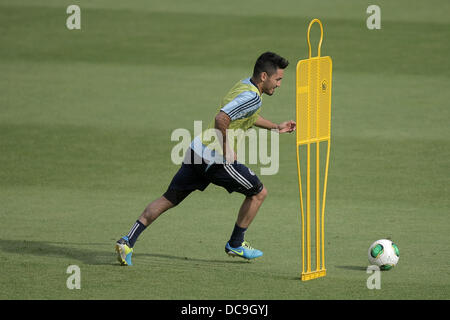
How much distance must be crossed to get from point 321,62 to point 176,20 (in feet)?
54.1

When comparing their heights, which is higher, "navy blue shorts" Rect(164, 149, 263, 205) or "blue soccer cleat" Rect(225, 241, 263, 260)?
"navy blue shorts" Rect(164, 149, 263, 205)

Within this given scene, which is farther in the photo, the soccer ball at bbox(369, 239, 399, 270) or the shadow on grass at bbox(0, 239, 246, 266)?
the shadow on grass at bbox(0, 239, 246, 266)

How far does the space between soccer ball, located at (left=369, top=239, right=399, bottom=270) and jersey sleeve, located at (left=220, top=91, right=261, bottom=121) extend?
74.1 inches

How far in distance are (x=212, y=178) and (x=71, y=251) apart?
1.87m

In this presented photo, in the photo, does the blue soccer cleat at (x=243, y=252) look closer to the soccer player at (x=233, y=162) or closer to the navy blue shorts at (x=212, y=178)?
the soccer player at (x=233, y=162)

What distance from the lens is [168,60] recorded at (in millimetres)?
20672

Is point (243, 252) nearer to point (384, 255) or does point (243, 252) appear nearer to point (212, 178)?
point (212, 178)

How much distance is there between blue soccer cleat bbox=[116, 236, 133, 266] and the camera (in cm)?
846

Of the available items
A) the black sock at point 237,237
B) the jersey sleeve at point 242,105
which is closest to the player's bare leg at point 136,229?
the black sock at point 237,237

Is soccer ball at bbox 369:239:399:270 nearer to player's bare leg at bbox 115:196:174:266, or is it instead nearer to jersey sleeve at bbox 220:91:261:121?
jersey sleeve at bbox 220:91:261:121

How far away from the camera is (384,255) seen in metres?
8.37

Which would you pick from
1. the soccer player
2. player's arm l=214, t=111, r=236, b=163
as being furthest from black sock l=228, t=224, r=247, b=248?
player's arm l=214, t=111, r=236, b=163

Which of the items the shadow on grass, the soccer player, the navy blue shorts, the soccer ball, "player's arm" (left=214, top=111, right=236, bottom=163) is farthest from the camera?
the shadow on grass

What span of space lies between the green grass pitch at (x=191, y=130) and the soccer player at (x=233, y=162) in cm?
34
